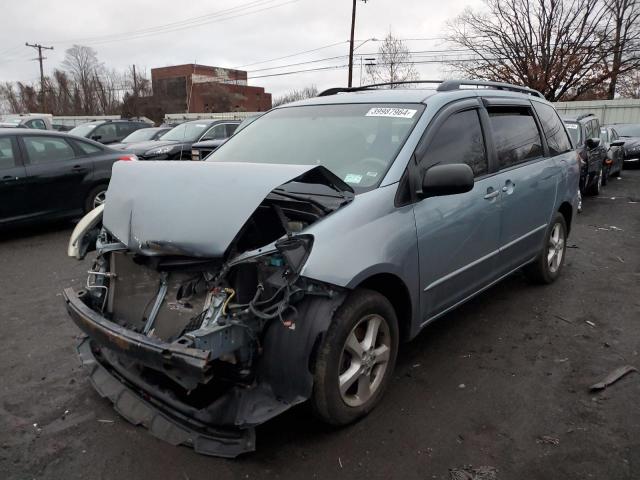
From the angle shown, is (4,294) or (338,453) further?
(4,294)

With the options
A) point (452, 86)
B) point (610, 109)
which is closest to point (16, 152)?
point (452, 86)

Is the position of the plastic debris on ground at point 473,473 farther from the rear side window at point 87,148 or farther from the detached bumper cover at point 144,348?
the rear side window at point 87,148

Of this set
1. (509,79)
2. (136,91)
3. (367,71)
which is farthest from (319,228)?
(136,91)

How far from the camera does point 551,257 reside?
16.8 feet

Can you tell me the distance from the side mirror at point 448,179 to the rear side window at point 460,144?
246mm

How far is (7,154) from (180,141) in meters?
5.33

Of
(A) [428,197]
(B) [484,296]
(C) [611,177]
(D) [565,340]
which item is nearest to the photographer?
(A) [428,197]

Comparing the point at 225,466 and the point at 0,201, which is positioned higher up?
the point at 0,201

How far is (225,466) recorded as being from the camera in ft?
8.21

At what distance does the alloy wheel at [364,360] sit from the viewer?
8.84 feet

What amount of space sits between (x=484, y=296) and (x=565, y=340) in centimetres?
103

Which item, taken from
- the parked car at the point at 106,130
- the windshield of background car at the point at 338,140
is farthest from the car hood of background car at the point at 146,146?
the windshield of background car at the point at 338,140

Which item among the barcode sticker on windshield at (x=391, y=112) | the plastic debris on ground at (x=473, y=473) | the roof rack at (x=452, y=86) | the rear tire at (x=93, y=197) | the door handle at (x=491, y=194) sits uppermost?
the roof rack at (x=452, y=86)

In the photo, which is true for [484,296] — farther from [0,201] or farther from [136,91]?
[136,91]
